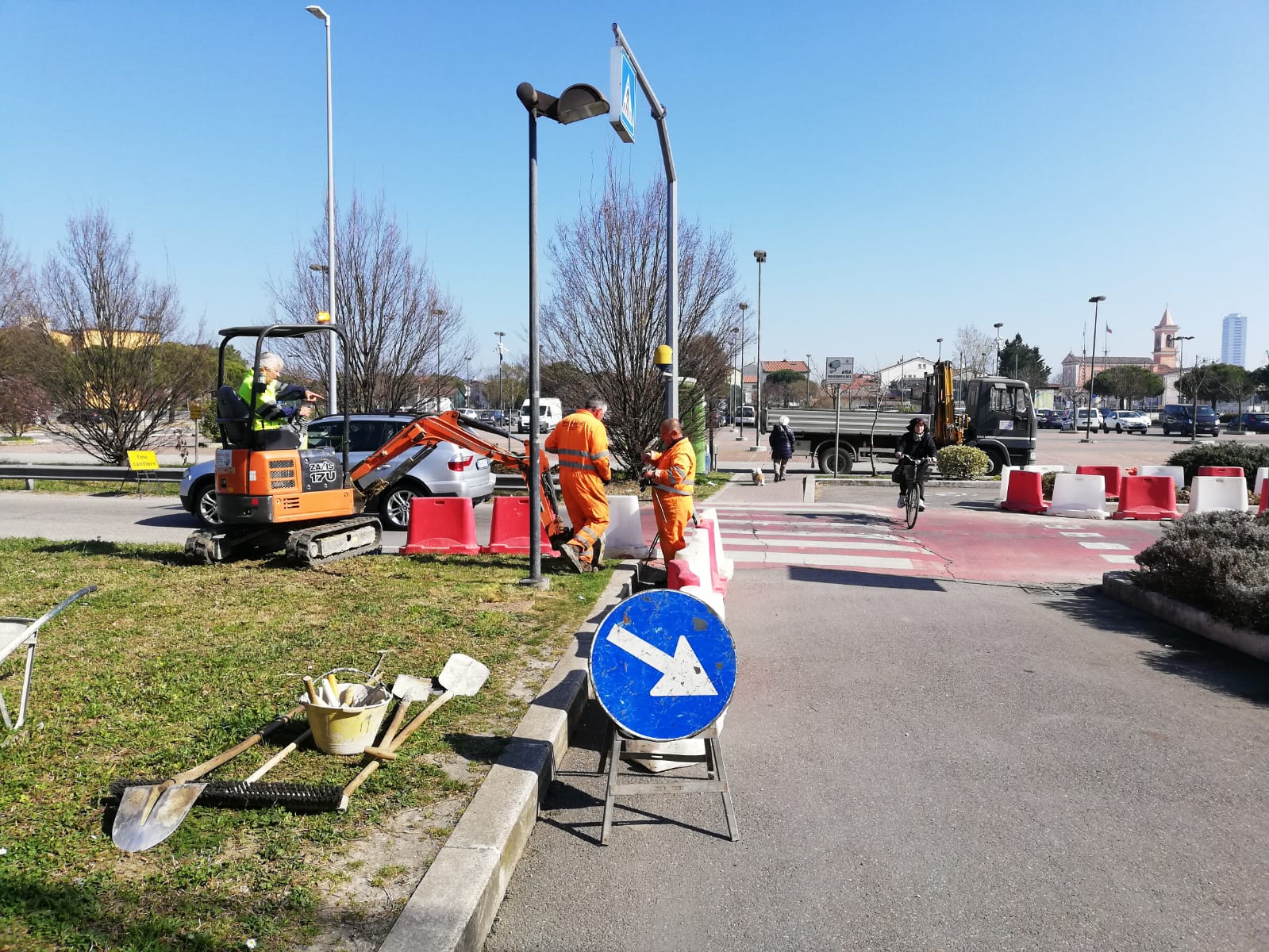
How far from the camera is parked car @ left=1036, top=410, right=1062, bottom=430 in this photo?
7544cm

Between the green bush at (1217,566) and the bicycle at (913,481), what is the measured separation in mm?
5083

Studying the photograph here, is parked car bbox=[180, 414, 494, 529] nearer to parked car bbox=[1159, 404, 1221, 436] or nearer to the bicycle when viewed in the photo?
the bicycle

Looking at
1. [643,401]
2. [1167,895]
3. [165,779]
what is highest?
[643,401]

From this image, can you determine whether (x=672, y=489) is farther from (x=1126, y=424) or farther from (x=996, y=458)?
(x=1126, y=424)

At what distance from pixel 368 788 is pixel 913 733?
317 centimetres

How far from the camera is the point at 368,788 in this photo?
4.16 meters

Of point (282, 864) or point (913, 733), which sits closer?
point (282, 864)

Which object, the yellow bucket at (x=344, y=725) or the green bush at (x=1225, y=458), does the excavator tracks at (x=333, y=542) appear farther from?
the green bush at (x=1225, y=458)

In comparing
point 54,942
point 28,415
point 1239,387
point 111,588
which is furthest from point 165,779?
point 1239,387

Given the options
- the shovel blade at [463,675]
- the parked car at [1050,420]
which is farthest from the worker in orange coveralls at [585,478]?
the parked car at [1050,420]

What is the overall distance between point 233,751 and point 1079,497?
15.6 m

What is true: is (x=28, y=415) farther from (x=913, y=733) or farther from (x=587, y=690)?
(x=913, y=733)

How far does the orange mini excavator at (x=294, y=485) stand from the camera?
30.5ft

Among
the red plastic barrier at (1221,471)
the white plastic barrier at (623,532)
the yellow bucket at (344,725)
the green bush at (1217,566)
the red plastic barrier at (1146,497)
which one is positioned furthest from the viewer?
the red plastic barrier at (1221,471)
